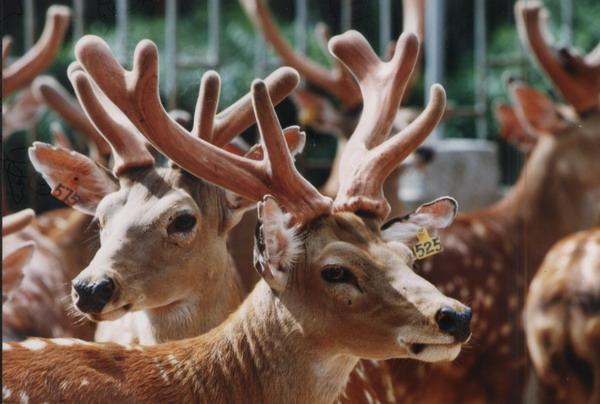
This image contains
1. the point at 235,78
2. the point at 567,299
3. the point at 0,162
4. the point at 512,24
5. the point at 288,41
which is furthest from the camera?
the point at 512,24

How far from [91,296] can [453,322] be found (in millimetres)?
783

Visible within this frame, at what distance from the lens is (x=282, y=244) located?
8.40ft

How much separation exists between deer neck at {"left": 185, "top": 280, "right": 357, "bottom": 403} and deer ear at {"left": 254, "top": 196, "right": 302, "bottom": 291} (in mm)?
65

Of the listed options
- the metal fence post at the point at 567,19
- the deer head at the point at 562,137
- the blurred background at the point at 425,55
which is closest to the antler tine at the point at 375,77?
the blurred background at the point at 425,55

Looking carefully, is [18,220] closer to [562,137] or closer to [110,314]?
[110,314]

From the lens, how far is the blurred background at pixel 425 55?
16.3 ft

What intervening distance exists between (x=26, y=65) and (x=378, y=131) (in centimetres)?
215

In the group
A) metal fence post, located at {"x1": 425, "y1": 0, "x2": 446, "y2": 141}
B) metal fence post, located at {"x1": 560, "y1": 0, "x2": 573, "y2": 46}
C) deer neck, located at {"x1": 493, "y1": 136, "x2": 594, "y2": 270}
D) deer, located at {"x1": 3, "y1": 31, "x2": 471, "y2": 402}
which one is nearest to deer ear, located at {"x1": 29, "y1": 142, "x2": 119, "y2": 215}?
deer, located at {"x1": 3, "y1": 31, "x2": 471, "y2": 402}

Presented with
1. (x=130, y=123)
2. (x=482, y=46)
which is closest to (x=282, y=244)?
(x=130, y=123)

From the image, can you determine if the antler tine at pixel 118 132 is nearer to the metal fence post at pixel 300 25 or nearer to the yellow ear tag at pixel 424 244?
the yellow ear tag at pixel 424 244

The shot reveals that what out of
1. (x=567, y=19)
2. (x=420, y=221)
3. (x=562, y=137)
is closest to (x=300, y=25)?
(x=562, y=137)

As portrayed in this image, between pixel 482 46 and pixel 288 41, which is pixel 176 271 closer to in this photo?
pixel 288 41

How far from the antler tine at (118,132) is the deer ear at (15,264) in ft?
2.21

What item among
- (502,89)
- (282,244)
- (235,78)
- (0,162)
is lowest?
(502,89)
